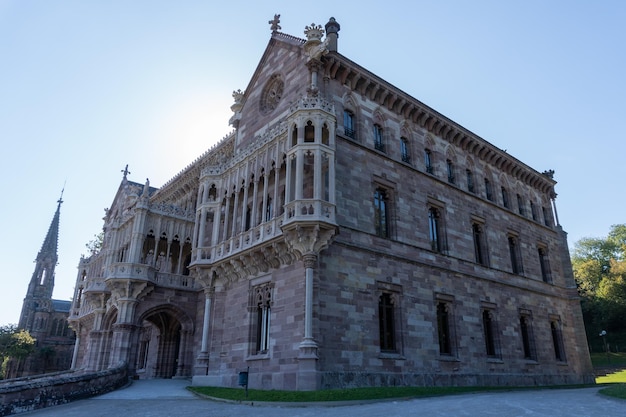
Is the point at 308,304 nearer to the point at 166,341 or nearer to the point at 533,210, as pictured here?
the point at 166,341

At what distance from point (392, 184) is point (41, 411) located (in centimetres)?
1771

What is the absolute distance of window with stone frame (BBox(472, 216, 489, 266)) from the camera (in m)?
27.7

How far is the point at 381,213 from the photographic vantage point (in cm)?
2270

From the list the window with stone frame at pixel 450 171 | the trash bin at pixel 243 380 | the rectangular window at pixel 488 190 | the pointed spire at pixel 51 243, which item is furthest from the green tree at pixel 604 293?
A: the pointed spire at pixel 51 243

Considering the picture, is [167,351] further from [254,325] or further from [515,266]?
[515,266]

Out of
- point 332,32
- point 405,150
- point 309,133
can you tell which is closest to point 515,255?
point 405,150

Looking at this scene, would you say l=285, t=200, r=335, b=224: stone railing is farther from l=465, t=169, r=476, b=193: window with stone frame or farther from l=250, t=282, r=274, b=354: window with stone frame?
l=465, t=169, r=476, b=193: window with stone frame

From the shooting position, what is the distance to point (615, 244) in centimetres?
7281

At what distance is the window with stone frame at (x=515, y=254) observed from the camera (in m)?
30.4

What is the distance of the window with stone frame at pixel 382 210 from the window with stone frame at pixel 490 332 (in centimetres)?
820

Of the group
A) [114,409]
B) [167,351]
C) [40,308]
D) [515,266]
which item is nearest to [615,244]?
[515,266]

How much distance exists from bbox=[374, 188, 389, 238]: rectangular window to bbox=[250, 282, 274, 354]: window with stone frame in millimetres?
6060

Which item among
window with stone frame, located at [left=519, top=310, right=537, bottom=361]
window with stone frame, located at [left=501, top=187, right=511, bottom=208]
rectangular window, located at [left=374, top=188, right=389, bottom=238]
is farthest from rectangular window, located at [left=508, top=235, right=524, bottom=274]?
rectangular window, located at [left=374, top=188, right=389, bottom=238]

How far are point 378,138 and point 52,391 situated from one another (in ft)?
61.4
